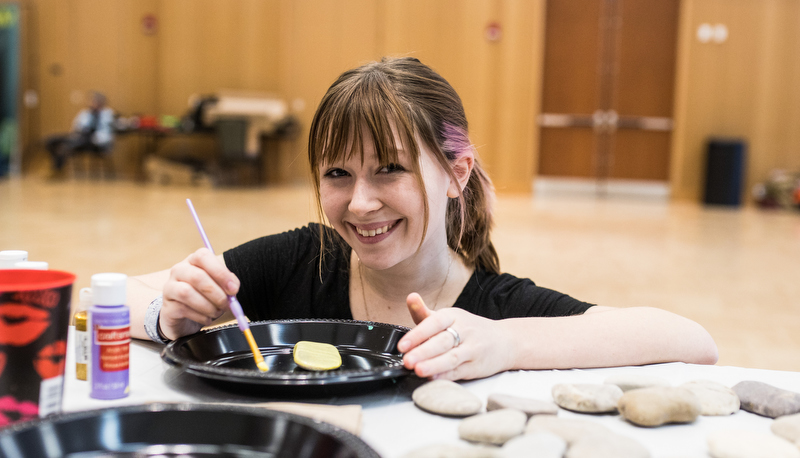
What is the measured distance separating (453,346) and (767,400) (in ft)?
1.18

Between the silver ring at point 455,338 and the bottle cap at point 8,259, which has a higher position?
the bottle cap at point 8,259

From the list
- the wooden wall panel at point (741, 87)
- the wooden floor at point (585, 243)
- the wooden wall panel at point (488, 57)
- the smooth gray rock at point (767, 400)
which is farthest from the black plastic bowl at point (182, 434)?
the wooden wall panel at point (741, 87)

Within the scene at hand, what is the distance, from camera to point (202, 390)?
826 mm

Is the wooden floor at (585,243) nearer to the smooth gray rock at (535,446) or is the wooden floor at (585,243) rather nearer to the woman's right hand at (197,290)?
the woman's right hand at (197,290)

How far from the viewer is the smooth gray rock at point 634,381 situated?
841 mm

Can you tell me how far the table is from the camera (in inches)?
27.8

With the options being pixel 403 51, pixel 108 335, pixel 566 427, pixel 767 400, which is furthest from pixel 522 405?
pixel 403 51

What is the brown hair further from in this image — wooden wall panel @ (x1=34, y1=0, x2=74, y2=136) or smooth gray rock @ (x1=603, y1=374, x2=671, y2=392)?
wooden wall panel @ (x1=34, y1=0, x2=74, y2=136)

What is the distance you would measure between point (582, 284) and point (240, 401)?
11.2ft

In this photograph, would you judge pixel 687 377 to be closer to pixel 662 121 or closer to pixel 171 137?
pixel 662 121

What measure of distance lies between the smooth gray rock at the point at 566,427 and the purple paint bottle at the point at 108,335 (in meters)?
0.42

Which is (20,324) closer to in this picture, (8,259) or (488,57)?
(8,259)

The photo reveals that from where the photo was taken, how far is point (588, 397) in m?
0.78

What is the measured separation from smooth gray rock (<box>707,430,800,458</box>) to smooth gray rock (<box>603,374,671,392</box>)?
5.3 inches
